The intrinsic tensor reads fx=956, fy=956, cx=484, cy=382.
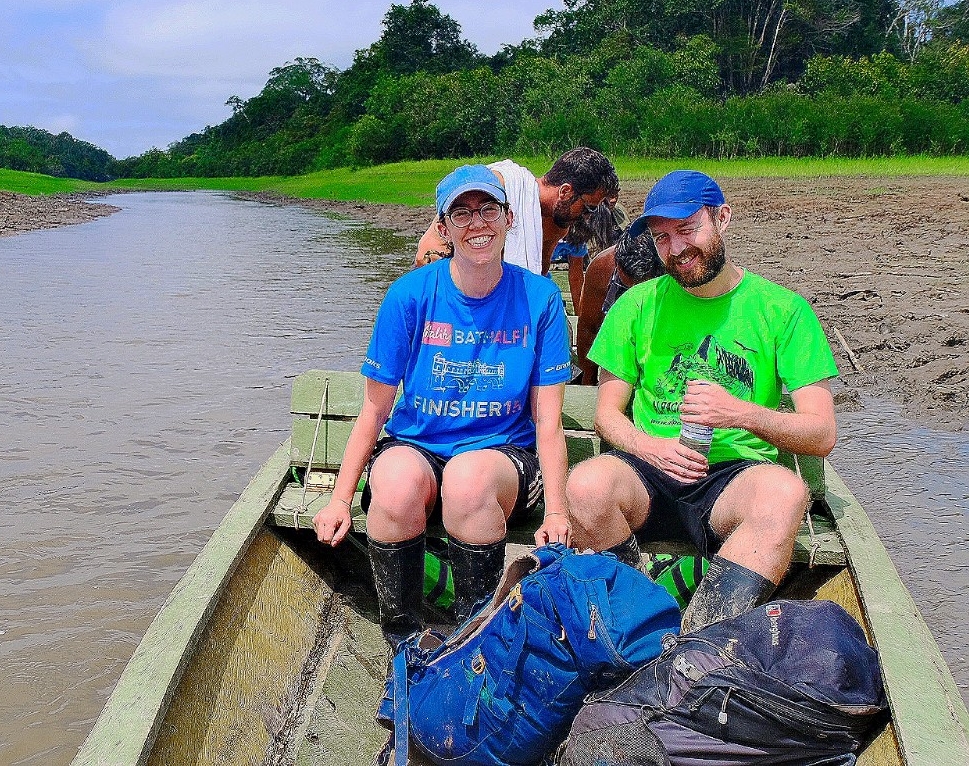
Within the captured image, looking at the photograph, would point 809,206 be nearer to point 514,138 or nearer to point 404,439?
point 404,439

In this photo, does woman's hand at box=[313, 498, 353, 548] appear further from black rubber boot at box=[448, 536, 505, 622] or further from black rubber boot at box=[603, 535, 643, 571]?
black rubber boot at box=[603, 535, 643, 571]

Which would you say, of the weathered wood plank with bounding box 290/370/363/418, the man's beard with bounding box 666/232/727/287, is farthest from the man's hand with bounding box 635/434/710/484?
the weathered wood plank with bounding box 290/370/363/418

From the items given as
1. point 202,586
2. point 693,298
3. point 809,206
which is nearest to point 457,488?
point 202,586

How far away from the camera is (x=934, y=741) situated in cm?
199

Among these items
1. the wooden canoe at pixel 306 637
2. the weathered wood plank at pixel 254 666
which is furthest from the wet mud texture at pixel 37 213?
the weathered wood plank at pixel 254 666

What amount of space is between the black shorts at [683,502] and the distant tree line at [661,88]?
98.2ft

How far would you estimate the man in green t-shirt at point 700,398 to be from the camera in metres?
2.82

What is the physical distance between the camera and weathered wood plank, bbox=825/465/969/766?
1979mm

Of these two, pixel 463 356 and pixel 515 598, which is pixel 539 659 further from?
pixel 463 356

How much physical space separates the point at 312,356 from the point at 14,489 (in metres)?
4.39

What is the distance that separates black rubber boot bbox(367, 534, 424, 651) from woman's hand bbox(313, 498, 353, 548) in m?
0.10

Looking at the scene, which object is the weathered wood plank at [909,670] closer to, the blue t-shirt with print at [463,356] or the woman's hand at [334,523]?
the blue t-shirt with print at [463,356]

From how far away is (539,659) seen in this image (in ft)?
7.38

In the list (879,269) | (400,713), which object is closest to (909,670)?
(400,713)
